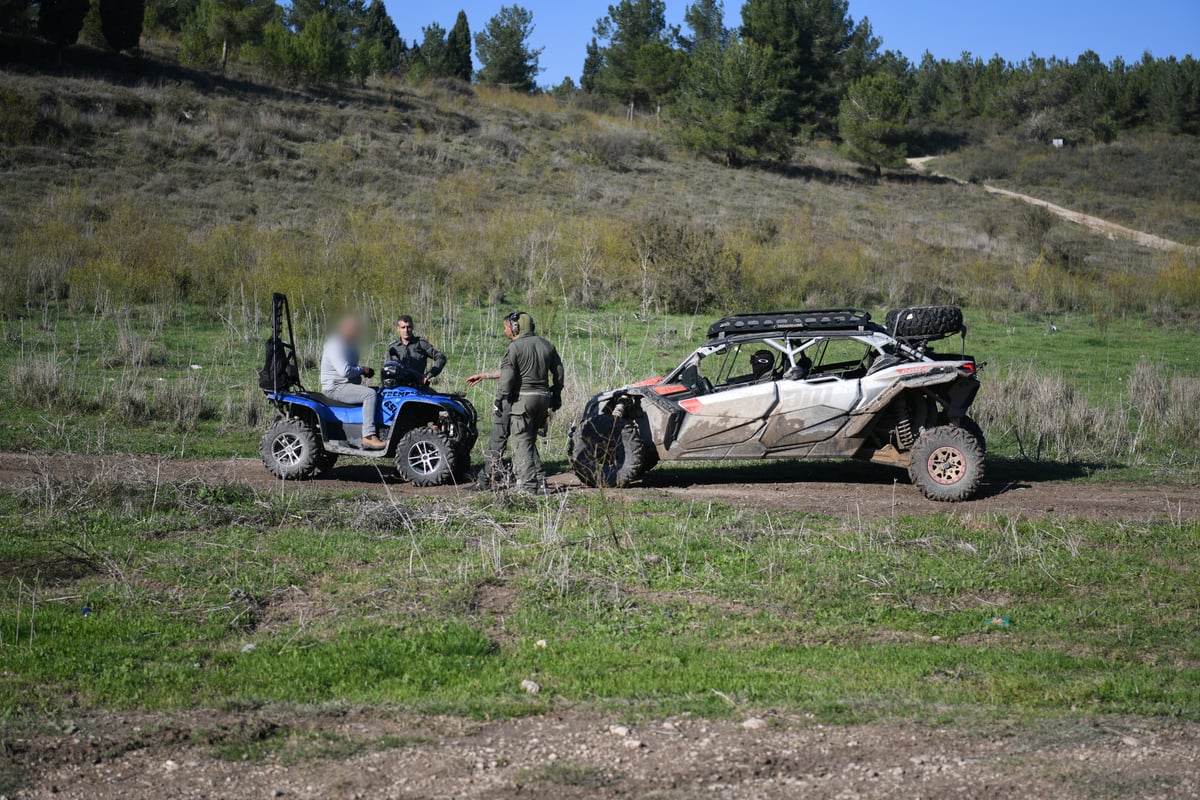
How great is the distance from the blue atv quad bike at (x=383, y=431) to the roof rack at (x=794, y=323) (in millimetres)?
2982

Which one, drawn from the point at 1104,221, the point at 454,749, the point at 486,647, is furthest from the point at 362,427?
the point at 1104,221

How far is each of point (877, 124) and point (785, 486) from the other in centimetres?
5179

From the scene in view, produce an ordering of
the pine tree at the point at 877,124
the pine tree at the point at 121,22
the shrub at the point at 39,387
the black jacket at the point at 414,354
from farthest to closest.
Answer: the pine tree at the point at 877,124, the pine tree at the point at 121,22, the shrub at the point at 39,387, the black jacket at the point at 414,354

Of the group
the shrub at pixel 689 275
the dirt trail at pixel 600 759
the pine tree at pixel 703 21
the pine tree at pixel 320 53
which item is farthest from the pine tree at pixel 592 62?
the dirt trail at pixel 600 759

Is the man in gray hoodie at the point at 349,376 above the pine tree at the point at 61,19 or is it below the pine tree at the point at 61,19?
below

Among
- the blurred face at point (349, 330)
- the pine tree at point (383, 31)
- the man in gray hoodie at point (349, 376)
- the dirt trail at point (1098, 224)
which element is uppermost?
the pine tree at point (383, 31)

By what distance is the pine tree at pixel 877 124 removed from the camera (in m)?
61.5

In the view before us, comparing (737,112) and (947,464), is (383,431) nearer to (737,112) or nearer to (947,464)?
(947,464)

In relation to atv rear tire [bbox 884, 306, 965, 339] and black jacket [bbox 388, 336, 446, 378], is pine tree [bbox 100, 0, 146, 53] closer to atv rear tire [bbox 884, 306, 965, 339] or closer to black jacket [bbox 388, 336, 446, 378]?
black jacket [bbox 388, 336, 446, 378]

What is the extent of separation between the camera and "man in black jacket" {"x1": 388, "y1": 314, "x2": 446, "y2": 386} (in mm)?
13055

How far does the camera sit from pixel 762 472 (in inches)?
564

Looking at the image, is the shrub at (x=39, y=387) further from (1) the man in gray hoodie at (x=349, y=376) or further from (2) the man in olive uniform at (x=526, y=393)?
(2) the man in olive uniform at (x=526, y=393)

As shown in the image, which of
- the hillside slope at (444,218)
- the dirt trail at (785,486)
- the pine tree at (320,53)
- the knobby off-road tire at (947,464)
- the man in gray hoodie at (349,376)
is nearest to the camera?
the dirt trail at (785,486)

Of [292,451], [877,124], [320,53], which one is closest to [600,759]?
[292,451]
